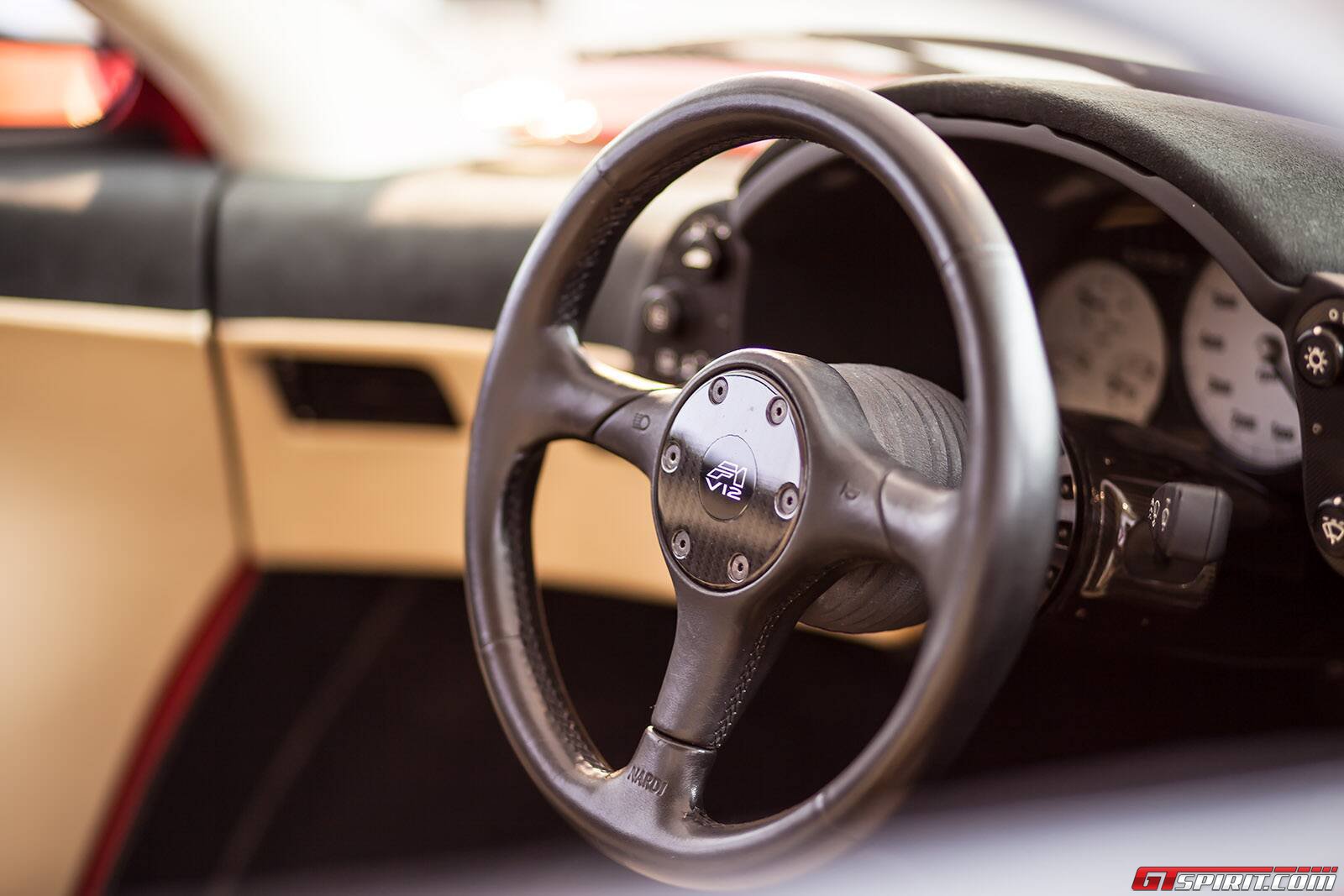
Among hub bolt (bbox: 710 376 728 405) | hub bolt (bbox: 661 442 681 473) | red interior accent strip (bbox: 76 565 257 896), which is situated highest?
hub bolt (bbox: 710 376 728 405)

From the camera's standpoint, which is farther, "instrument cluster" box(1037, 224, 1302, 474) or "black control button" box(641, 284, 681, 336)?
"black control button" box(641, 284, 681, 336)

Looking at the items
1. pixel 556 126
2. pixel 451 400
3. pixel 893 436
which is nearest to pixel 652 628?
pixel 451 400

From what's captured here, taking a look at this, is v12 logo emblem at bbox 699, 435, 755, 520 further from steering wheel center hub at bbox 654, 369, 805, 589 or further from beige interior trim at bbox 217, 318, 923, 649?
beige interior trim at bbox 217, 318, 923, 649

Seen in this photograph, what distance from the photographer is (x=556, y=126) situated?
1683mm

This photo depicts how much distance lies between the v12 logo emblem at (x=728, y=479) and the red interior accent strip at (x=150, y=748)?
3.30 feet

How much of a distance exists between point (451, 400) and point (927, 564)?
874mm

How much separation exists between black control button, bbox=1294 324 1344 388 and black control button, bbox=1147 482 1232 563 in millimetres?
159

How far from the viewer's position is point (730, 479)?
2.57ft

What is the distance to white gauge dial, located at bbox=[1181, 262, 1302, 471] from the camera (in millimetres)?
1039

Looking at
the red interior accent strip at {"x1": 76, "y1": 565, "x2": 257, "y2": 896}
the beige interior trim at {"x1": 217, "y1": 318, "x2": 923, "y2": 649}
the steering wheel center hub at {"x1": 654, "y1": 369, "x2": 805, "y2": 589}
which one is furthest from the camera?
the red interior accent strip at {"x1": 76, "y1": 565, "x2": 257, "y2": 896}

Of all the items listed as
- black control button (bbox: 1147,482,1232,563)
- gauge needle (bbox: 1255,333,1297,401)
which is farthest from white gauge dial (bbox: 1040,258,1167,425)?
black control button (bbox: 1147,482,1232,563)

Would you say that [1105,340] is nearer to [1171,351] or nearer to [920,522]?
[1171,351]

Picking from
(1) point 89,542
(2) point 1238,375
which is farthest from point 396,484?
(2) point 1238,375

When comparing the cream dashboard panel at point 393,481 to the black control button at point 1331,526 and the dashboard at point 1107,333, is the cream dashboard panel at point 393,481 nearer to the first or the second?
the dashboard at point 1107,333
